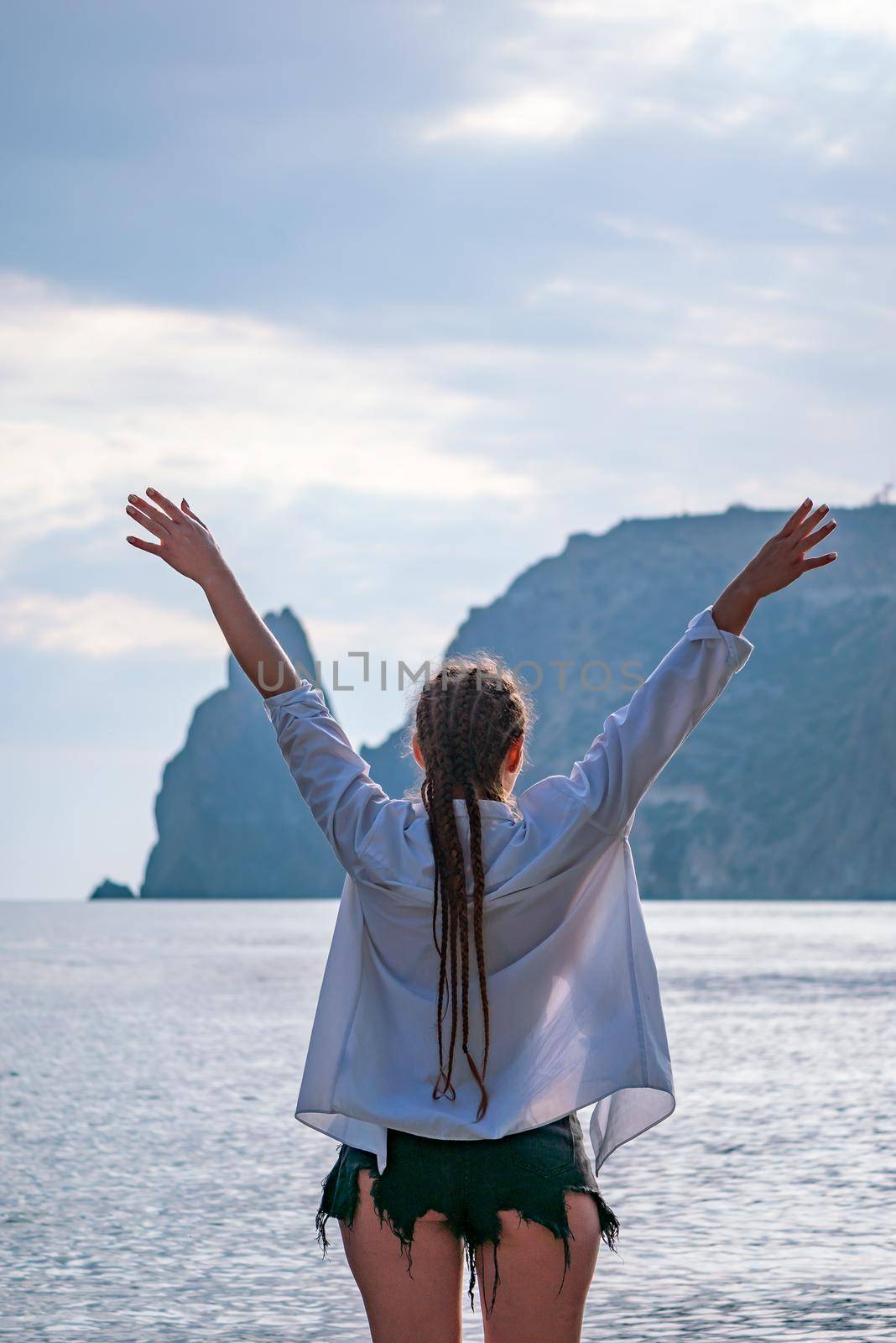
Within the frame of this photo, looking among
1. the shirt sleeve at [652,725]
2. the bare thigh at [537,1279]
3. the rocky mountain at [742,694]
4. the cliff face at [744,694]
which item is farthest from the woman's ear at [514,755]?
the rocky mountain at [742,694]

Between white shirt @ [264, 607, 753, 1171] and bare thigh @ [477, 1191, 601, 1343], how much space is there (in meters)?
0.15

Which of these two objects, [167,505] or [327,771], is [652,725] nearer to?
[327,771]

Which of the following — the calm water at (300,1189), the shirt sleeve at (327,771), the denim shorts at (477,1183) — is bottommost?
the calm water at (300,1189)

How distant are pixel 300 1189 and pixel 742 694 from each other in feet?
513

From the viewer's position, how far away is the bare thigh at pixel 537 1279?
239 centimetres

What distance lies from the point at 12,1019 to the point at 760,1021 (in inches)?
386

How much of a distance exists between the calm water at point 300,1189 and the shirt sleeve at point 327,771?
356cm

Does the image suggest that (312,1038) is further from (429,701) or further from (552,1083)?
(429,701)

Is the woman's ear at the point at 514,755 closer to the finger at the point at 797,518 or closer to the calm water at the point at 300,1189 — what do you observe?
the finger at the point at 797,518

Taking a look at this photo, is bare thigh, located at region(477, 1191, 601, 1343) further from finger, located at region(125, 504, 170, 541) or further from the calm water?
the calm water

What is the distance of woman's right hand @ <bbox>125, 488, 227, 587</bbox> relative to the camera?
2.64m

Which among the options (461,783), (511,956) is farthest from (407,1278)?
(461,783)

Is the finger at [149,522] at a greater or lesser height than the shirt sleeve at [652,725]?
greater

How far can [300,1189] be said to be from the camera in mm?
8656
